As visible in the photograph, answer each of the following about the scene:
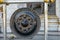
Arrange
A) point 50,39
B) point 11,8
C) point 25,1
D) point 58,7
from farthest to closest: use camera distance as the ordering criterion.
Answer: point 58,7, point 11,8, point 50,39, point 25,1

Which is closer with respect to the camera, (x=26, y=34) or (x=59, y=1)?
(x=26, y=34)

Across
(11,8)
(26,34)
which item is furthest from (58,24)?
(26,34)

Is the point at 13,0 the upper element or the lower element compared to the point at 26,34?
upper

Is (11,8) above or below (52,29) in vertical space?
above

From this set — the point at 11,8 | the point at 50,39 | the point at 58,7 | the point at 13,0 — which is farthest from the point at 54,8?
the point at 13,0

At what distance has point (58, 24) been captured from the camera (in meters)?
15.2

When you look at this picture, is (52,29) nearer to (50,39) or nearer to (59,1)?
(59,1)

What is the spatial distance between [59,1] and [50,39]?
4728 mm

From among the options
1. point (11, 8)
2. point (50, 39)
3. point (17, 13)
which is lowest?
point (50, 39)

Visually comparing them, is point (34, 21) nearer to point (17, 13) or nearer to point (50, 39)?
point (17, 13)

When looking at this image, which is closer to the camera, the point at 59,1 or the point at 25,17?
the point at 25,17

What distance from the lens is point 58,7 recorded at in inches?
615

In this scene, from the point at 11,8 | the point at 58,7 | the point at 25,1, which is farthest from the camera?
the point at 58,7

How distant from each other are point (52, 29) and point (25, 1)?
995 centimetres
